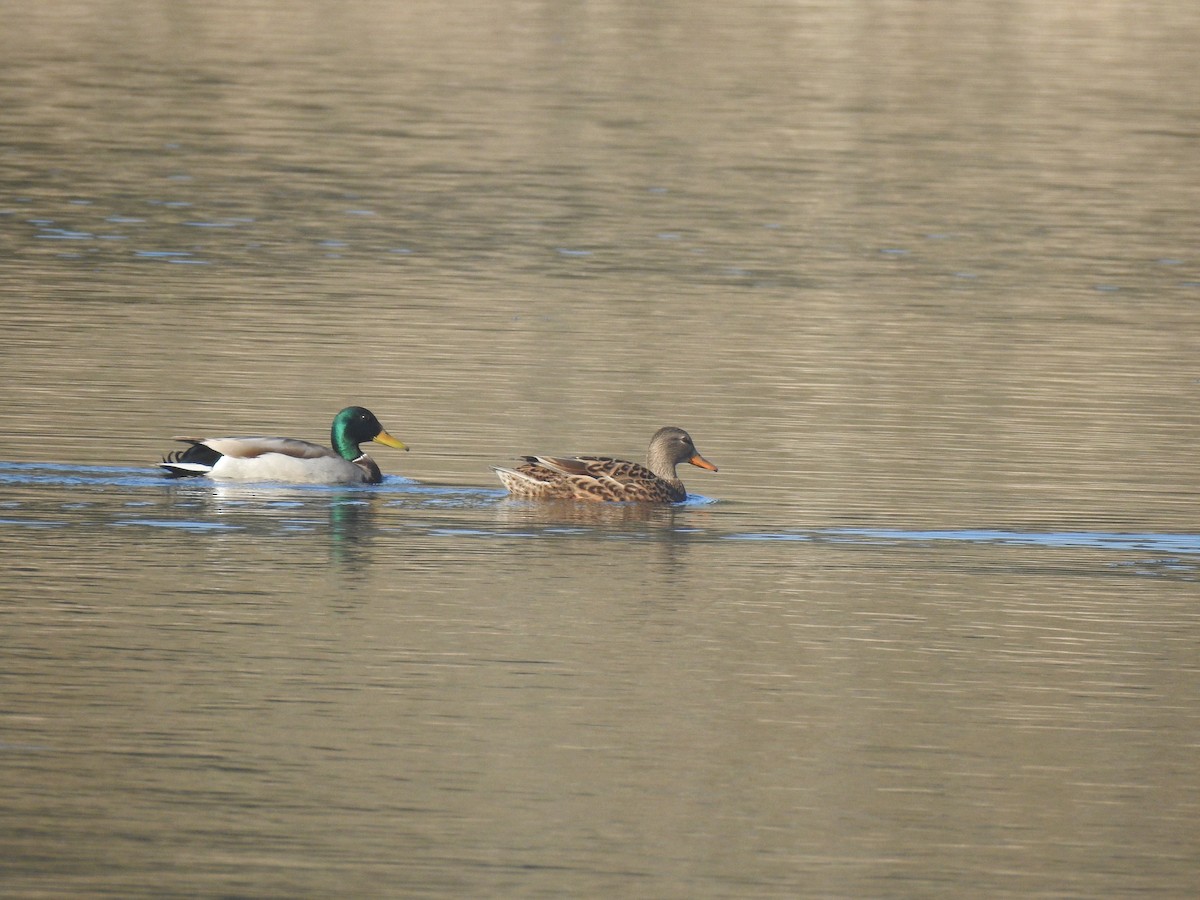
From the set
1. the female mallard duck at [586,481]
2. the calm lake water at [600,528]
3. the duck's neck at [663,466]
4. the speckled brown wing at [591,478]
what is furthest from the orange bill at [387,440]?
the duck's neck at [663,466]

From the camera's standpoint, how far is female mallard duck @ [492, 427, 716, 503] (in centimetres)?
1589

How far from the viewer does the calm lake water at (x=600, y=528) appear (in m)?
9.59

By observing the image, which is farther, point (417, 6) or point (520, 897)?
point (417, 6)

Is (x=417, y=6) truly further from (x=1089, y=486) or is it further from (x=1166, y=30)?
(x=1089, y=486)

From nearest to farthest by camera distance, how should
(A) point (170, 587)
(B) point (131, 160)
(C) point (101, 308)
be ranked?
(A) point (170, 587), (C) point (101, 308), (B) point (131, 160)

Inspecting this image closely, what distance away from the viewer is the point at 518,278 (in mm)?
27047

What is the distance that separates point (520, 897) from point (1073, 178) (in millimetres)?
30790

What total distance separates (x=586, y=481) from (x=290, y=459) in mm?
1945

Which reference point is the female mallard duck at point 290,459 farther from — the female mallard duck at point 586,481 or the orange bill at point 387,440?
the female mallard duck at point 586,481

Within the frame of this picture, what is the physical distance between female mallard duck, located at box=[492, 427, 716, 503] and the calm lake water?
0.13 metres

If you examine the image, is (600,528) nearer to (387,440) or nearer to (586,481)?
(586,481)

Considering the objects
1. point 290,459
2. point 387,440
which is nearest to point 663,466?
point 387,440

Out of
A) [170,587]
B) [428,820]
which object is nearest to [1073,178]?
[170,587]

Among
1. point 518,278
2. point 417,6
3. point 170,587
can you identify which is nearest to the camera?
point 170,587
